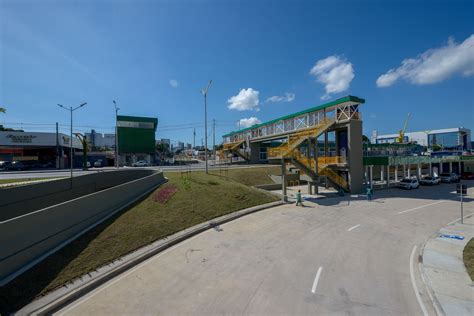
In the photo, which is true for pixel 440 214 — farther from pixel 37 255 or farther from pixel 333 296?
pixel 37 255

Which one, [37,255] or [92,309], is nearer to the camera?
[92,309]

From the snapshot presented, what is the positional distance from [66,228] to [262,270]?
9.39m

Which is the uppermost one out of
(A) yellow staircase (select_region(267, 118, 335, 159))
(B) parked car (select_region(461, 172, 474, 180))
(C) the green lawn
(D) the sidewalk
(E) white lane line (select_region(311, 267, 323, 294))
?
(A) yellow staircase (select_region(267, 118, 335, 159))

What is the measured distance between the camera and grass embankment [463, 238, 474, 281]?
8.19 metres

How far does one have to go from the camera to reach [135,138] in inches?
2215

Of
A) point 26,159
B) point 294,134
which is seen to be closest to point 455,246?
point 294,134

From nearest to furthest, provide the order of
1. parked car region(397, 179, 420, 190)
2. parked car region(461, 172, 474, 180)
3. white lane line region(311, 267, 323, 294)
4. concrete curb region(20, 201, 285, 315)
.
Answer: concrete curb region(20, 201, 285, 315) < white lane line region(311, 267, 323, 294) < parked car region(397, 179, 420, 190) < parked car region(461, 172, 474, 180)

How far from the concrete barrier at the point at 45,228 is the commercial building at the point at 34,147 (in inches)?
1674

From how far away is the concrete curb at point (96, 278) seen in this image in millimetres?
6489

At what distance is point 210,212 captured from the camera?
15.0 m

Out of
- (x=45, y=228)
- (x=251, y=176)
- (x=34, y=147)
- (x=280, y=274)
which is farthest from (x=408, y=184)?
(x=34, y=147)

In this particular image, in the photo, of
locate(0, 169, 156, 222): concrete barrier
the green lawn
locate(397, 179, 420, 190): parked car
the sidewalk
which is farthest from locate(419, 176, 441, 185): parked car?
locate(0, 169, 156, 222): concrete barrier

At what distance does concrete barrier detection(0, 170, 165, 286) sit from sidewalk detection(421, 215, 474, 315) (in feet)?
45.3

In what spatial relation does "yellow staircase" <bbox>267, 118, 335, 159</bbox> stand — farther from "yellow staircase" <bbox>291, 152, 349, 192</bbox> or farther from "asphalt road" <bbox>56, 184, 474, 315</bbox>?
"asphalt road" <bbox>56, 184, 474, 315</bbox>
